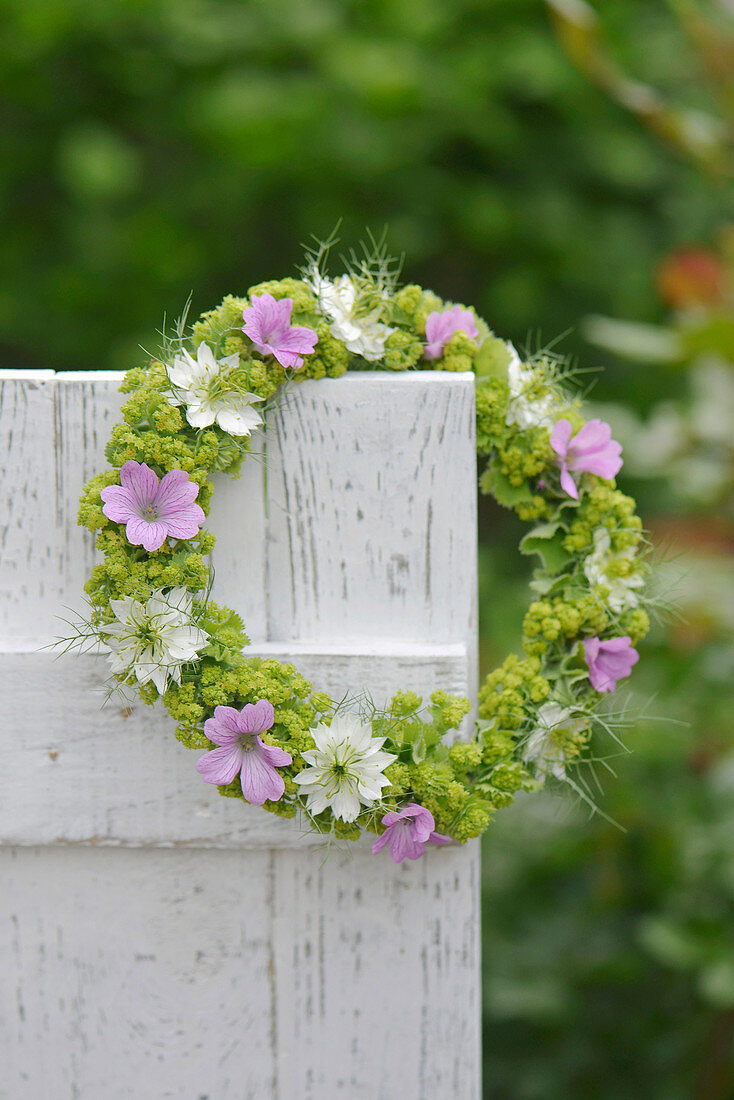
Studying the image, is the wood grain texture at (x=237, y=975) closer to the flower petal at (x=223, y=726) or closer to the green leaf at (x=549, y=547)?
the flower petal at (x=223, y=726)

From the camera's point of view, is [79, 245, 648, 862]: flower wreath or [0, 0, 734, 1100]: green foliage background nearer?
[79, 245, 648, 862]: flower wreath

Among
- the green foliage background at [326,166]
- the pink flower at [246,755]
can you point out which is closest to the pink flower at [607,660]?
the pink flower at [246,755]

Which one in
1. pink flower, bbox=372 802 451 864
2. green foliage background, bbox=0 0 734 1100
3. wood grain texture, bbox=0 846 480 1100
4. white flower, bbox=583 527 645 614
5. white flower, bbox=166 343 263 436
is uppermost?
green foliage background, bbox=0 0 734 1100

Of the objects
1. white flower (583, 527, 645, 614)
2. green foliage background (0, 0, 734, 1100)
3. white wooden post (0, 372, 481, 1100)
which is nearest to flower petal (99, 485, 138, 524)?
white wooden post (0, 372, 481, 1100)

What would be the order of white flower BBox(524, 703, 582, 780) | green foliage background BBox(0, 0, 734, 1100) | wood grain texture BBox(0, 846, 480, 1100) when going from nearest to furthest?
white flower BBox(524, 703, 582, 780), wood grain texture BBox(0, 846, 480, 1100), green foliage background BBox(0, 0, 734, 1100)

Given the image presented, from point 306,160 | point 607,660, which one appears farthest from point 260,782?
point 306,160

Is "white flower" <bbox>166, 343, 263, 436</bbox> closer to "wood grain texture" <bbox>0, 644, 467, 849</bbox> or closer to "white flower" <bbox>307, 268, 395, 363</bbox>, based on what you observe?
"white flower" <bbox>307, 268, 395, 363</bbox>

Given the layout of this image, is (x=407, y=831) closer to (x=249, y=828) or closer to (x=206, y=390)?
(x=249, y=828)
